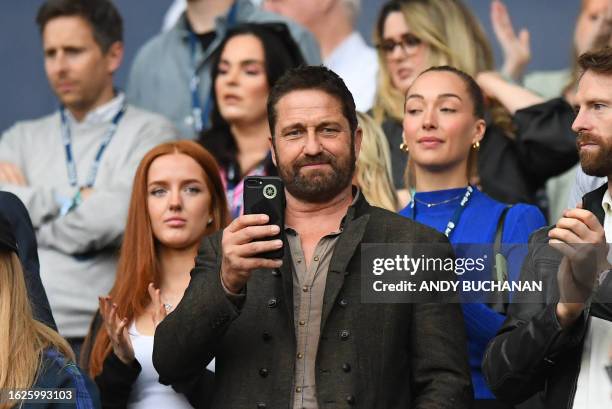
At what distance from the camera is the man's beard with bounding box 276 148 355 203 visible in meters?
4.76

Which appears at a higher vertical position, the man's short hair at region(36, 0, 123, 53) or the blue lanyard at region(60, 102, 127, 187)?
the man's short hair at region(36, 0, 123, 53)

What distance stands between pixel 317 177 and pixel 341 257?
11.6 inches

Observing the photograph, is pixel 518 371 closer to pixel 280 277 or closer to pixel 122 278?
pixel 280 277

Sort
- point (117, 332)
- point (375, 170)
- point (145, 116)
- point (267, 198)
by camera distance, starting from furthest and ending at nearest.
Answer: point (145, 116) < point (375, 170) < point (117, 332) < point (267, 198)

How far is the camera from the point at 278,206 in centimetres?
449

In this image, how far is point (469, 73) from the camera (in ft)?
21.6

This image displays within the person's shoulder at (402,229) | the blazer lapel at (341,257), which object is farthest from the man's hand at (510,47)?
the blazer lapel at (341,257)

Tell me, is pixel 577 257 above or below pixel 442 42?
below

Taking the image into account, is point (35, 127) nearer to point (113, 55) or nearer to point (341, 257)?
point (113, 55)

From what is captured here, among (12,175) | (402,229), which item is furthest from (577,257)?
(12,175)

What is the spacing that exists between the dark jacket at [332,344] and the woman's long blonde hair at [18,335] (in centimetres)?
37

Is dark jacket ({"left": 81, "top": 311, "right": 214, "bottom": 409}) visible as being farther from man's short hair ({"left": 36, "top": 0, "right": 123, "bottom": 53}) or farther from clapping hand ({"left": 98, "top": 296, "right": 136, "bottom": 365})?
man's short hair ({"left": 36, "top": 0, "right": 123, "bottom": 53})

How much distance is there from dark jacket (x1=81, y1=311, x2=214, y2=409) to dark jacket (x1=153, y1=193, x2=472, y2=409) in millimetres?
519

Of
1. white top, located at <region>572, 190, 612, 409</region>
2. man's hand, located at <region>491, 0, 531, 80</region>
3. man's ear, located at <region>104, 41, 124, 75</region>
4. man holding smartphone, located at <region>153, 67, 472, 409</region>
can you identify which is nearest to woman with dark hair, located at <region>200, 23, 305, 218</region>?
man's ear, located at <region>104, 41, 124, 75</region>
